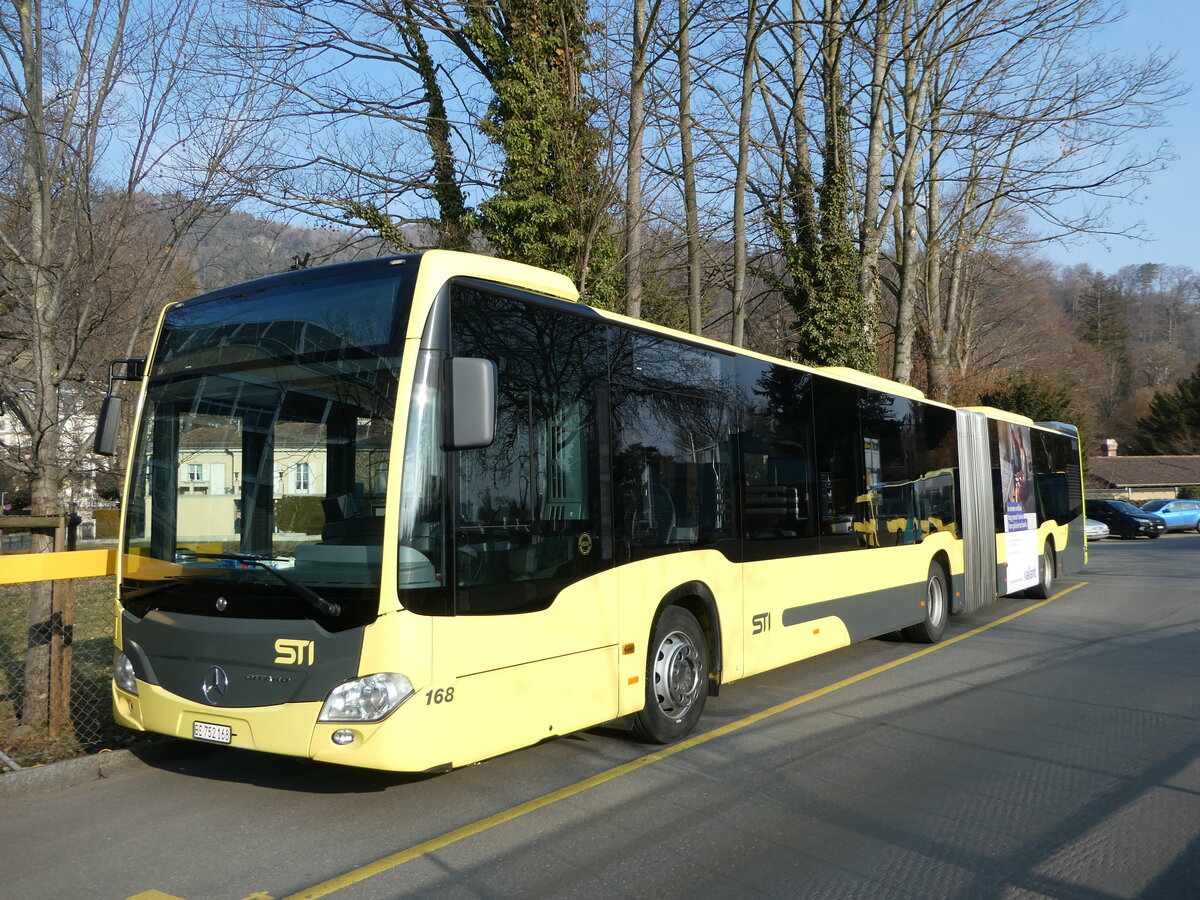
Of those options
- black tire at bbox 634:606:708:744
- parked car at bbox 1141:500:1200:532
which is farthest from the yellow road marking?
parked car at bbox 1141:500:1200:532

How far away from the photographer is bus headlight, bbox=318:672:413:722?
5.06 m

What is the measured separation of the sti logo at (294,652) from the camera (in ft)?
17.0

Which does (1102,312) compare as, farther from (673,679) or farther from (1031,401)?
(673,679)

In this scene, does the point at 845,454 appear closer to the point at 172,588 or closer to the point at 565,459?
the point at 565,459

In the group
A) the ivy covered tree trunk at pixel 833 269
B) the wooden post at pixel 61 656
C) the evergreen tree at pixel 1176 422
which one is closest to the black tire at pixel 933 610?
the wooden post at pixel 61 656

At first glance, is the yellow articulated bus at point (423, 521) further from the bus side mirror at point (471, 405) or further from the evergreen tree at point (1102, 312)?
the evergreen tree at point (1102, 312)

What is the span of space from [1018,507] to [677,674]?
10410 millimetres

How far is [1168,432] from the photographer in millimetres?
76188

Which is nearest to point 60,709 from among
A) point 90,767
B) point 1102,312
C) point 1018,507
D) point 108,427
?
point 90,767

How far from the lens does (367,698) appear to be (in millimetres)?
5094

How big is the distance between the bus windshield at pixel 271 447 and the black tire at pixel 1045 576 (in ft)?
47.3

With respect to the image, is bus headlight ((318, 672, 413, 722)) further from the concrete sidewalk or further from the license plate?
the concrete sidewalk

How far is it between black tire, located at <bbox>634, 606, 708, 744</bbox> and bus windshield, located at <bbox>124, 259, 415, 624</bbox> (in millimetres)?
2587

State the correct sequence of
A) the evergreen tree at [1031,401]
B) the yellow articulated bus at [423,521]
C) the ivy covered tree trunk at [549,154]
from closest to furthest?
the yellow articulated bus at [423,521], the ivy covered tree trunk at [549,154], the evergreen tree at [1031,401]
